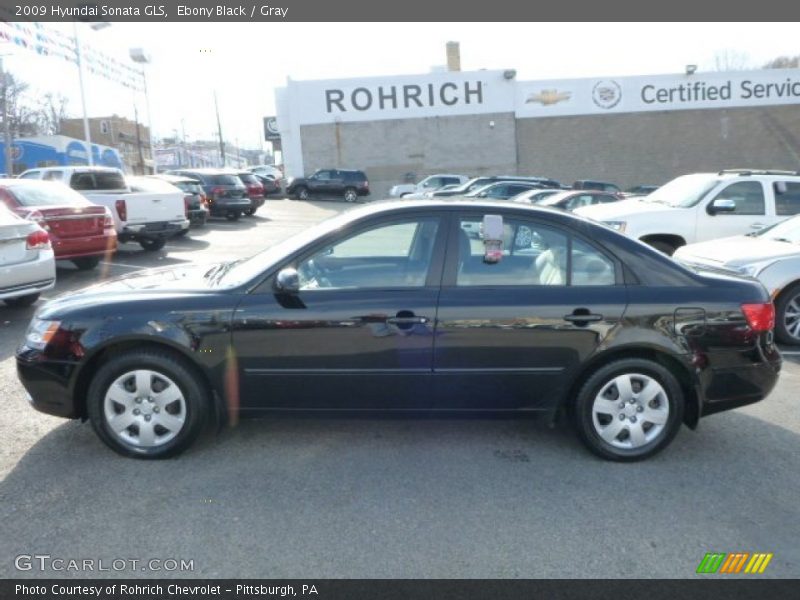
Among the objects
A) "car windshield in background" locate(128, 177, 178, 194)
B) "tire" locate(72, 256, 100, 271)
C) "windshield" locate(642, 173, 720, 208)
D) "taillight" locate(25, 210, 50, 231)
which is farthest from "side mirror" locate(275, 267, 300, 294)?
"car windshield in background" locate(128, 177, 178, 194)

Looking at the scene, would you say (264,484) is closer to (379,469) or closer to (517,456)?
(379,469)

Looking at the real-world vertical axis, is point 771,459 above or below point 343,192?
below

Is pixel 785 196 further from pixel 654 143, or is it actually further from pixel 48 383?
pixel 654 143

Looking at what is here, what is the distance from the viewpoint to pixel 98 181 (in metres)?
12.7

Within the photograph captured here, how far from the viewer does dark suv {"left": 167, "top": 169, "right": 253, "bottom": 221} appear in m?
20.0

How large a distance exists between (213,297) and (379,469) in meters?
1.43

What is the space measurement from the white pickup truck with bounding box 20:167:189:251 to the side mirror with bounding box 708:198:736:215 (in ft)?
32.7

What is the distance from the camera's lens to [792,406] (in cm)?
488

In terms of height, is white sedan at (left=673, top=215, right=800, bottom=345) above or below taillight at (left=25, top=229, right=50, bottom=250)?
below

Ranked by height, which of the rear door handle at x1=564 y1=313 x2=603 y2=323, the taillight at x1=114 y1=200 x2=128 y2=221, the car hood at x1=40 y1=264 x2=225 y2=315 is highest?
the taillight at x1=114 y1=200 x2=128 y2=221

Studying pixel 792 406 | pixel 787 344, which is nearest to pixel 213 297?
pixel 792 406

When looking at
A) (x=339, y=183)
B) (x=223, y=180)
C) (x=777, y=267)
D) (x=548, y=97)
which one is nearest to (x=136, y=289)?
(x=777, y=267)

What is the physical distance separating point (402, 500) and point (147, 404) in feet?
5.42

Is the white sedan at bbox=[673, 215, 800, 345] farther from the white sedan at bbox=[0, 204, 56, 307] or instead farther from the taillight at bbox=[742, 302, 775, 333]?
the white sedan at bbox=[0, 204, 56, 307]
